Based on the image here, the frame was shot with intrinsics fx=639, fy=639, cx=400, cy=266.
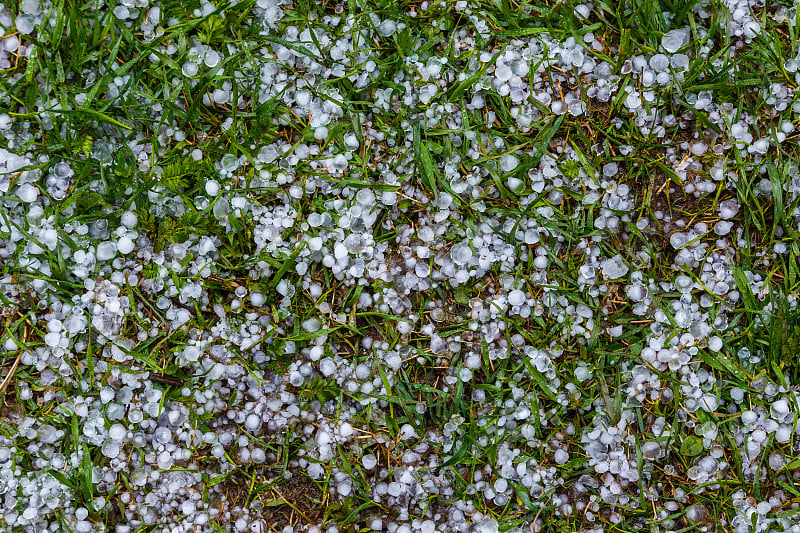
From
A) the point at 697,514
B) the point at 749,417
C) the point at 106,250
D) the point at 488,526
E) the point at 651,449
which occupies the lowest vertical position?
the point at 488,526

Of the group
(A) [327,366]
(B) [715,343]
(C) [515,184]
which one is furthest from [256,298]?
(B) [715,343]

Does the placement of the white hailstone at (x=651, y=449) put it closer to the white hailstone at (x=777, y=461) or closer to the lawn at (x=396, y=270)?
the lawn at (x=396, y=270)

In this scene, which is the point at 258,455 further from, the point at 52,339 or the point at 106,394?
the point at 52,339

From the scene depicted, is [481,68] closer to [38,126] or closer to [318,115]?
[318,115]

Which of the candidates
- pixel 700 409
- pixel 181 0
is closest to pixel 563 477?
pixel 700 409

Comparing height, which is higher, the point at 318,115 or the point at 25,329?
the point at 318,115

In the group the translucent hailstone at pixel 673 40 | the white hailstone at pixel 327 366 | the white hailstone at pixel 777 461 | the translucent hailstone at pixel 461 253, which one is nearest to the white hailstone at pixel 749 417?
the white hailstone at pixel 777 461
